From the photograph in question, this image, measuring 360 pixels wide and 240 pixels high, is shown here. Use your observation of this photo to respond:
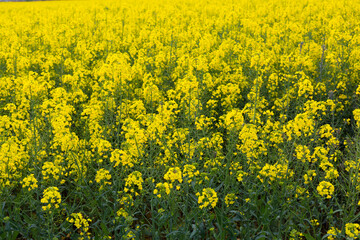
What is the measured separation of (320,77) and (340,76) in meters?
0.33

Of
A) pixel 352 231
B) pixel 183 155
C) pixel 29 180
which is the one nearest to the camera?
pixel 352 231

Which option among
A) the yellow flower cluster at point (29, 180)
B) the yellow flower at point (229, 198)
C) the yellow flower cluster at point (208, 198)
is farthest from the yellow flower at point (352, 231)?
the yellow flower cluster at point (29, 180)

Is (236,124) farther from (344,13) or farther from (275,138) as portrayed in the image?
(344,13)

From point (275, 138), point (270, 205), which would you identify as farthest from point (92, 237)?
point (275, 138)

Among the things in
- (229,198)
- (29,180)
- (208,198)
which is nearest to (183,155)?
(229,198)

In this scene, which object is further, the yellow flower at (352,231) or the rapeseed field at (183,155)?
the rapeseed field at (183,155)

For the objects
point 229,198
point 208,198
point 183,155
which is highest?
point 208,198

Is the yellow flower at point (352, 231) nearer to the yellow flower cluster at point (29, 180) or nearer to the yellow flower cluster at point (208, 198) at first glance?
the yellow flower cluster at point (208, 198)

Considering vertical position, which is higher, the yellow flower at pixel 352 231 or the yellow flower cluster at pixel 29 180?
the yellow flower at pixel 352 231

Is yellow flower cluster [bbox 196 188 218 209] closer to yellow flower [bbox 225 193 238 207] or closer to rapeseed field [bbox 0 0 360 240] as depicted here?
rapeseed field [bbox 0 0 360 240]

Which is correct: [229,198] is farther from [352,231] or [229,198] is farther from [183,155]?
[183,155]

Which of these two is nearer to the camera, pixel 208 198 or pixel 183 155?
pixel 208 198

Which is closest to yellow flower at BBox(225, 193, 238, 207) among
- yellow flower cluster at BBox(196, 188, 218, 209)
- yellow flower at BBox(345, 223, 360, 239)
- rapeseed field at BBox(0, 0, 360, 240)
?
rapeseed field at BBox(0, 0, 360, 240)

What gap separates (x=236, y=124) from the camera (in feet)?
13.2
